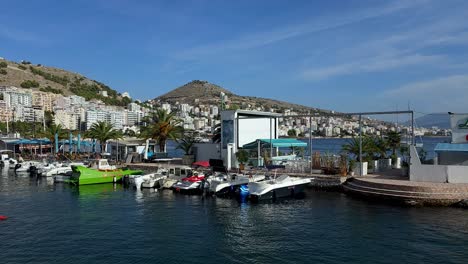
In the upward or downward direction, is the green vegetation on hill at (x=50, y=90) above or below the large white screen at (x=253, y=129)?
above

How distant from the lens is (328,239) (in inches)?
701

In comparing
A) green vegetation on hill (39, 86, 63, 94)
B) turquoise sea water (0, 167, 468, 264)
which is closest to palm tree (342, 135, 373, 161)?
turquoise sea water (0, 167, 468, 264)

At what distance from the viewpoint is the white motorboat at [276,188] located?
87.5 feet

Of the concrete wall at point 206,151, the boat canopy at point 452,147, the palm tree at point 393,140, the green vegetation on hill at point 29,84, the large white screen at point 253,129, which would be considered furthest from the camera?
the green vegetation on hill at point 29,84

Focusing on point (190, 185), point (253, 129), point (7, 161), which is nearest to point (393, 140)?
point (253, 129)

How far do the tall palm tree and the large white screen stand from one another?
11680 millimetres

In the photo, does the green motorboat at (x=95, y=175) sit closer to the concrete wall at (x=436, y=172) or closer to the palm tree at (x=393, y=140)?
the concrete wall at (x=436, y=172)

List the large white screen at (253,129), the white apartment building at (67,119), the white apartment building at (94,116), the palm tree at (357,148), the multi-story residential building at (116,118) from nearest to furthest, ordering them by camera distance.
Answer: the palm tree at (357,148) → the large white screen at (253,129) → the white apartment building at (67,119) → the white apartment building at (94,116) → the multi-story residential building at (116,118)

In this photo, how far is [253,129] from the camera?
4141 centimetres

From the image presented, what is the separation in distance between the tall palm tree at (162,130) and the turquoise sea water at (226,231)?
793 inches

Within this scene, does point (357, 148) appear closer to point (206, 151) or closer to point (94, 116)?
point (206, 151)

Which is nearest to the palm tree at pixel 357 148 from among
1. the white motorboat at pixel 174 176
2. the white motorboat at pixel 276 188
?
the white motorboat at pixel 276 188

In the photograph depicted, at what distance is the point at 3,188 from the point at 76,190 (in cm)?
716

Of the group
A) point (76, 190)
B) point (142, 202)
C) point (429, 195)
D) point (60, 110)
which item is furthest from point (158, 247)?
point (60, 110)
